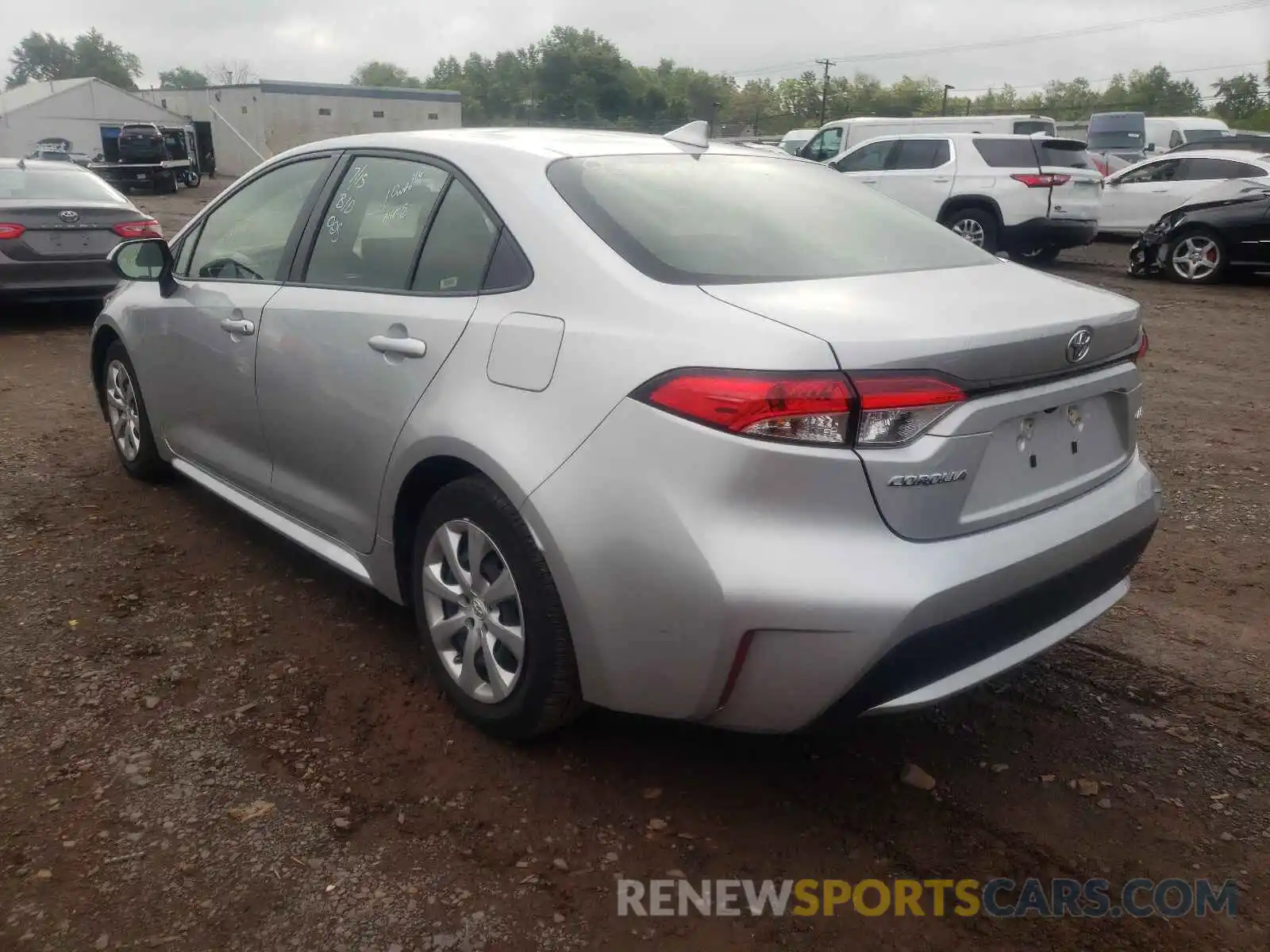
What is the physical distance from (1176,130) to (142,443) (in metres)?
30.3

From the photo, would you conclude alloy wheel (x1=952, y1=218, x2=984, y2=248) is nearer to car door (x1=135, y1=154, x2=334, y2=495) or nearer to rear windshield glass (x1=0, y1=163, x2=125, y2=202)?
rear windshield glass (x1=0, y1=163, x2=125, y2=202)

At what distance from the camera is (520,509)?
8.11ft

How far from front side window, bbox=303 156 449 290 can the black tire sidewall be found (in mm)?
1607

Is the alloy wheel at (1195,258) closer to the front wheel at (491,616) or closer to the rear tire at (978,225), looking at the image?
the rear tire at (978,225)

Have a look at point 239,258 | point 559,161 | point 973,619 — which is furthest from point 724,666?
point 239,258

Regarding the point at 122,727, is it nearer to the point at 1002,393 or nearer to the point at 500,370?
the point at 500,370

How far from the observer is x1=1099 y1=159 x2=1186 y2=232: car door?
15.5 meters

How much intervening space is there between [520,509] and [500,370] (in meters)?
0.37

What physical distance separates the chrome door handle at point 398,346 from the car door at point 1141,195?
48.8ft

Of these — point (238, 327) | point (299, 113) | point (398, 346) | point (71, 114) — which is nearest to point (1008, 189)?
point (238, 327)

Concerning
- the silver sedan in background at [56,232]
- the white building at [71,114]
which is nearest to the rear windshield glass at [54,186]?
the silver sedan in background at [56,232]

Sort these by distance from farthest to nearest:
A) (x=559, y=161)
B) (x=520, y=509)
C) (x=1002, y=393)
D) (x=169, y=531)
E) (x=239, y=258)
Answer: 1. (x=169, y=531)
2. (x=239, y=258)
3. (x=559, y=161)
4. (x=520, y=509)
5. (x=1002, y=393)

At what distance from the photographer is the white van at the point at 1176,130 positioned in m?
27.1

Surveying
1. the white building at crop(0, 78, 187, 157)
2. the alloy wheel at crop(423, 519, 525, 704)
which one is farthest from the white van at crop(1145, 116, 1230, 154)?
the white building at crop(0, 78, 187, 157)
